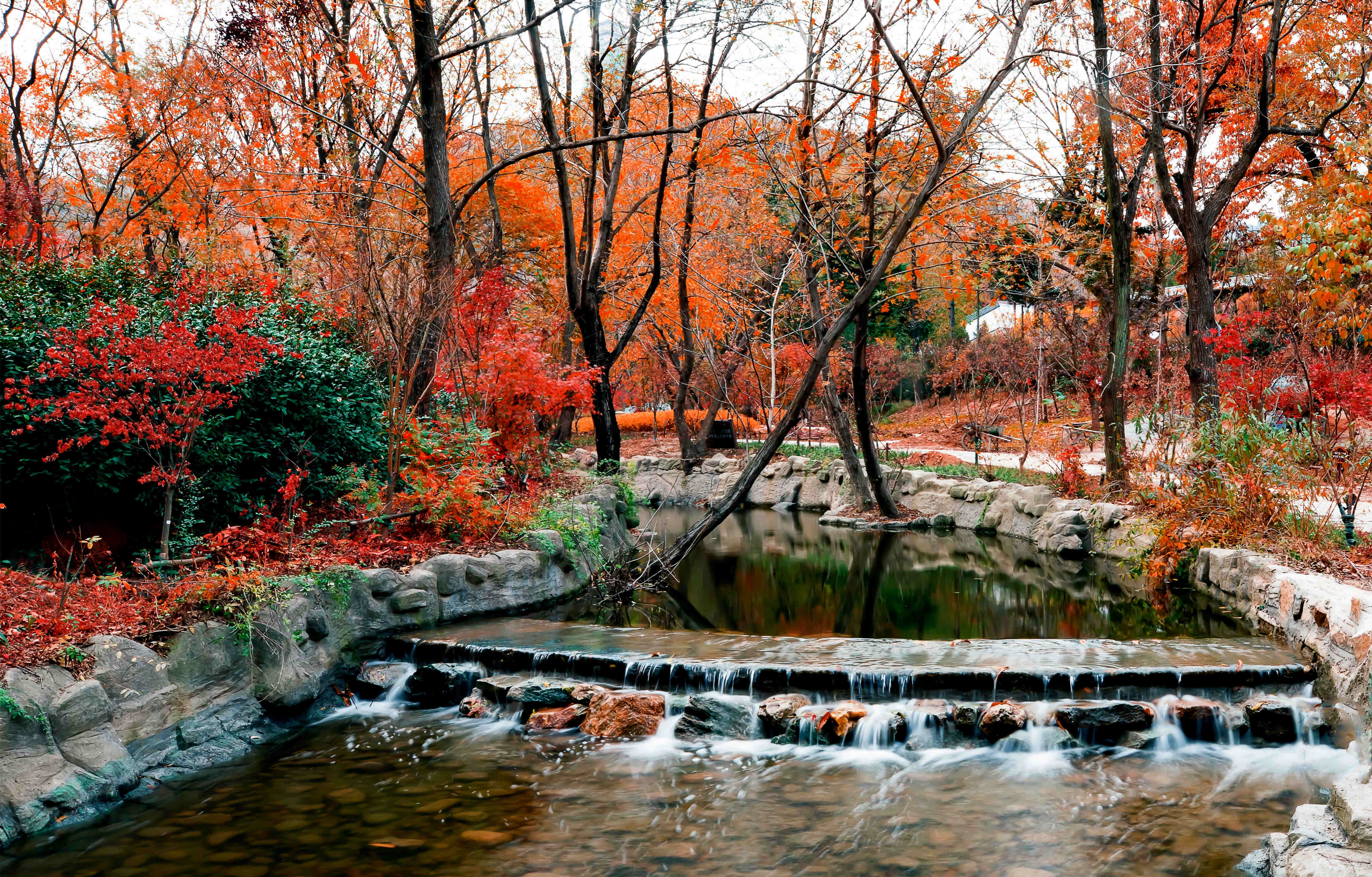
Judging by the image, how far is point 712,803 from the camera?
4637 millimetres

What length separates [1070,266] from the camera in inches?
663

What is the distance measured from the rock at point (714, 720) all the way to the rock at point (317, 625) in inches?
99.8

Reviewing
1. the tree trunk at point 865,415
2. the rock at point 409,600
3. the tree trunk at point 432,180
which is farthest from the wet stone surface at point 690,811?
the tree trunk at point 865,415

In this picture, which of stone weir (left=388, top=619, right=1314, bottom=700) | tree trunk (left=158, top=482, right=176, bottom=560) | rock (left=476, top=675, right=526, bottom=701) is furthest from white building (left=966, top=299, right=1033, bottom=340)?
tree trunk (left=158, top=482, right=176, bottom=560)

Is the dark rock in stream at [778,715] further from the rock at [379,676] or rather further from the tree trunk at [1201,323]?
the tree trunk at [1201,323]

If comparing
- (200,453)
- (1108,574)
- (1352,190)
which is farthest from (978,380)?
(200,453)

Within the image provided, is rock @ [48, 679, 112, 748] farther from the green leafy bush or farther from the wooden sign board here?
the wooden sign board

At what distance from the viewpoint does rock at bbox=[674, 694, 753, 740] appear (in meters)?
5.52

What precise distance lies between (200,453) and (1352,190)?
8.88 meters

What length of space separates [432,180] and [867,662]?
243 inches

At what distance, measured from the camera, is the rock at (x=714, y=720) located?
552 cm

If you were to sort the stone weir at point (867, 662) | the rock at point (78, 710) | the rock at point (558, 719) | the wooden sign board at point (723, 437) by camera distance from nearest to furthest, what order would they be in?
the rock at point (78, 710)
the stone weir at point (867, 662)
the rock at point (558, 719)
the wooden sign board at point (723, 437)

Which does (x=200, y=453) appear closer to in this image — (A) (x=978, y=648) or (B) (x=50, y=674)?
(B) (x=50, y=674)

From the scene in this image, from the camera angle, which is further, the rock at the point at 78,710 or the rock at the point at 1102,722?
the rock at the point at 1102,722
